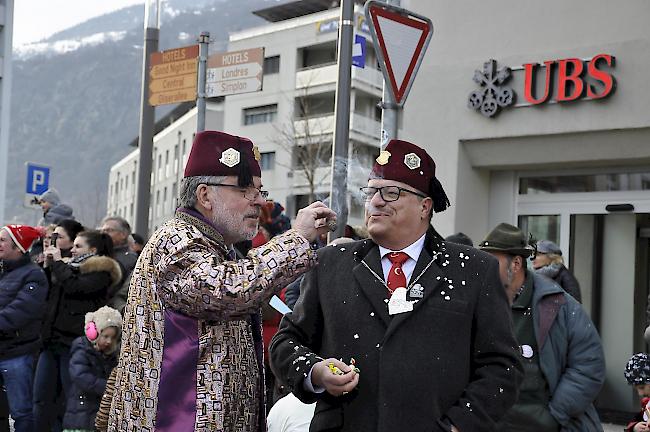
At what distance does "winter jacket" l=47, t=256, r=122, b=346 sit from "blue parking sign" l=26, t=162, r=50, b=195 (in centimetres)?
903

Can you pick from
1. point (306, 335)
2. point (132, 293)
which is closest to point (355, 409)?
point (306, 335)

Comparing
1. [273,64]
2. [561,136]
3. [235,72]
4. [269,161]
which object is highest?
[273,64]


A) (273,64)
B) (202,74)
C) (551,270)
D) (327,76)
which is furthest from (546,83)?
(273,64)

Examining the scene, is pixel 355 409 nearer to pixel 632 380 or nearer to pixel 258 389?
pixel 258 389

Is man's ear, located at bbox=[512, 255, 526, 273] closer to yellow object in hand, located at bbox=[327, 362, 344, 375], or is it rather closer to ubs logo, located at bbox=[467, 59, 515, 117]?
yellow object in hand, located at bbox=[327, 362, 344, 375]

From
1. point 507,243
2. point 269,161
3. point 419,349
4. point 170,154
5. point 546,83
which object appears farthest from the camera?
point 170,154

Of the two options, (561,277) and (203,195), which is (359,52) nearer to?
(561,277)

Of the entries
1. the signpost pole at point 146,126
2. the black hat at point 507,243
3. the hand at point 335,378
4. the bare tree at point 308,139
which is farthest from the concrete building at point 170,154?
the hand at point 335,378

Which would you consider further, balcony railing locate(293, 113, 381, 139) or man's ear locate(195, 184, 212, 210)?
balcony railing locate(293, 113, 381, 139)

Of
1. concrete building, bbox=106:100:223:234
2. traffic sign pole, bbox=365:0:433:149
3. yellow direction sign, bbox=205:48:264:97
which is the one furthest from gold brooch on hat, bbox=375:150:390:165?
concrete building, bbox=106:100:223:234

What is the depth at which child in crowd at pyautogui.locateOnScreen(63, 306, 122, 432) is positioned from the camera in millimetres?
7293

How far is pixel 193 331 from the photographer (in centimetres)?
361

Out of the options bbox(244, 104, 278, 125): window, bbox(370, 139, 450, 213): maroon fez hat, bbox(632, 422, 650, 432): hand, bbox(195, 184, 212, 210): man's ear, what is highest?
bbox(244, 104, 278, 125): window

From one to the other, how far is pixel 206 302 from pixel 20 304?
5161 millimetres
